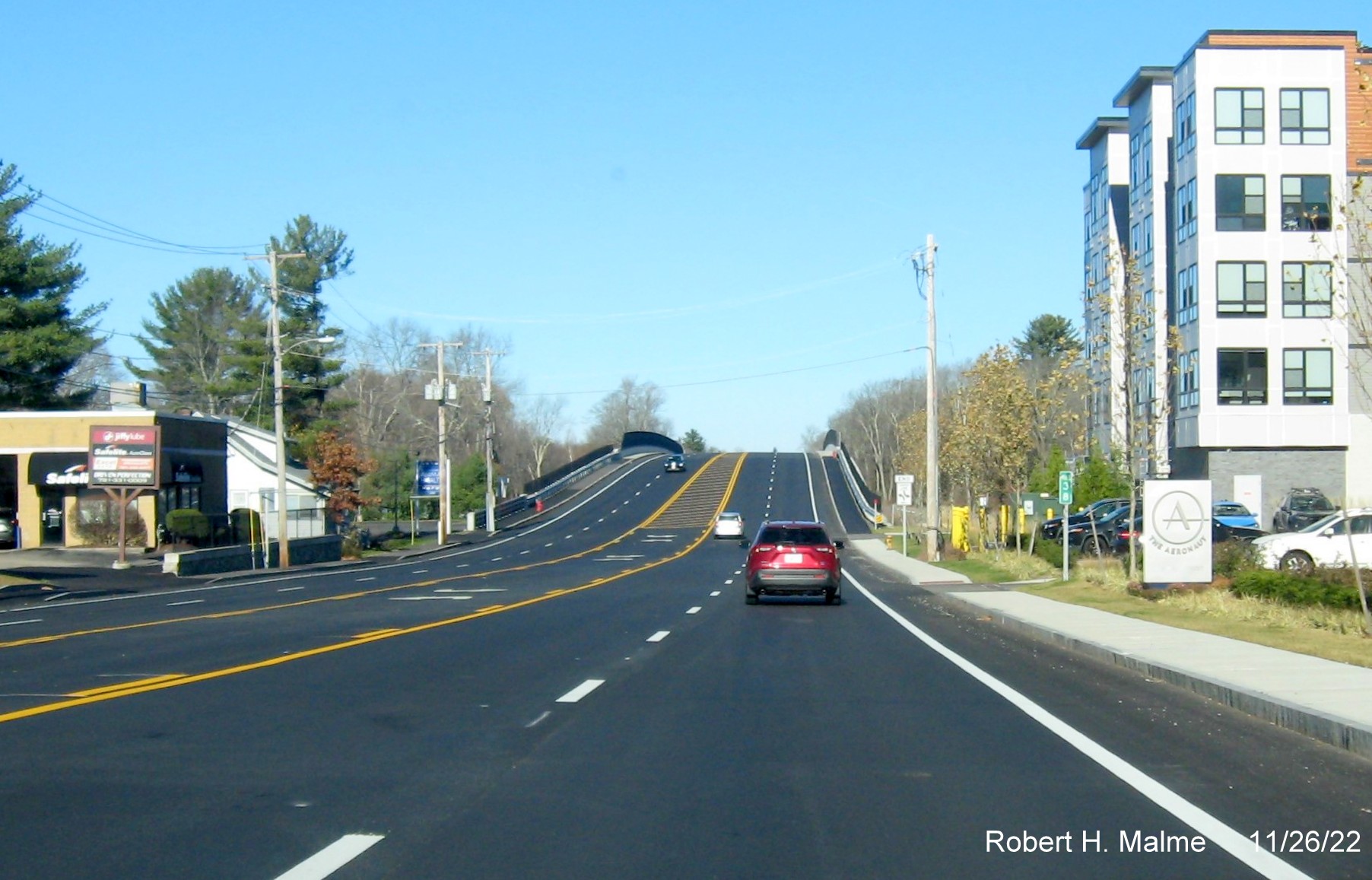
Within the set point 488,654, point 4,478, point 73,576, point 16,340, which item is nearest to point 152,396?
point 16,340

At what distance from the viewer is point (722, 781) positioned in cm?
857

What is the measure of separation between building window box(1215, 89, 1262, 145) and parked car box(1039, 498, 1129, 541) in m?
17.6

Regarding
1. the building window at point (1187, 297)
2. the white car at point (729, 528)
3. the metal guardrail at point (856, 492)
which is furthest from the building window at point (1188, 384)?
the metal guardrail at point (856, 492)

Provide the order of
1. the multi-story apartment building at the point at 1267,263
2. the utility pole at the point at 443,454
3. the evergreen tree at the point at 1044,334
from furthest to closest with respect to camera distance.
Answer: the evergreen tree at the point at 1044,334 < the utility pole at the point at 443,454 < the multi-story apartment building at the point at 1267,263

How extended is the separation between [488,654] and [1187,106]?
48.2 meters

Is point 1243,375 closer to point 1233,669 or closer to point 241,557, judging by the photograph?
point 241,557

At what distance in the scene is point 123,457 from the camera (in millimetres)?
45469

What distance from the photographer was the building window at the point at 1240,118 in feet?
178

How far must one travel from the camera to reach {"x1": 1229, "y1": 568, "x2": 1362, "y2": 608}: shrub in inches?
757

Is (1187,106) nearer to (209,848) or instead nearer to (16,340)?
(16,340)

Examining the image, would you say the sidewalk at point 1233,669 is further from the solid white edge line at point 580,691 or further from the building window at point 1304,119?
the building window at point 1304,119

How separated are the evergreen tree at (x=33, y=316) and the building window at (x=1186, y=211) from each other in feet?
161

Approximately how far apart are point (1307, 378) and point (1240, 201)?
24.6ft

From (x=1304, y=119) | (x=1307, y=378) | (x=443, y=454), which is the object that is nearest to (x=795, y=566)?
(x=1307, y=378)
